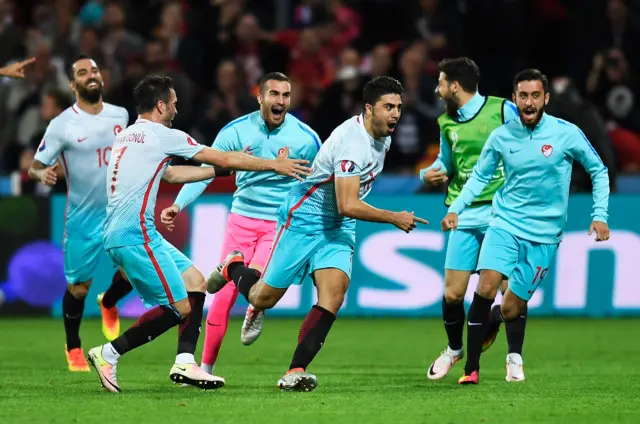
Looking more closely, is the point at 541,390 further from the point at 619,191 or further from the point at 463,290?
the point at 619,191

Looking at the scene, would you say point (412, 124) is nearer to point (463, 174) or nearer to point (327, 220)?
point (463, 174)

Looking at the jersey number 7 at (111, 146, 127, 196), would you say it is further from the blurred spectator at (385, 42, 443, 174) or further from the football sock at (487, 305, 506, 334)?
the blurred spectator at (385, 42, 443, 174)

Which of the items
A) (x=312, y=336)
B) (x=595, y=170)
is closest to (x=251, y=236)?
(x=312, y=336)

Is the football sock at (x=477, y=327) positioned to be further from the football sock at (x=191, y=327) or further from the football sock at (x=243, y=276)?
the football sock at (x=191, y=327)

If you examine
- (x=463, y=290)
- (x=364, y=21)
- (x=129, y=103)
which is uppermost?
(x=364, y=21)

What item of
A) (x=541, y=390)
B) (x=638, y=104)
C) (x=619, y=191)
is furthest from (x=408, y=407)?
(x=638, y=104)

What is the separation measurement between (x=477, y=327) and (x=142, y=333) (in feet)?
8.02

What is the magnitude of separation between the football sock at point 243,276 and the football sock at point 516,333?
1.97 m

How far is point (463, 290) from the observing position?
9984 mm

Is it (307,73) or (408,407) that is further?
(307,73)

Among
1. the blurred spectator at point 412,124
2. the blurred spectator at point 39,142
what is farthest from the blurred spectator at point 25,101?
the blurred spectator at point 412,124

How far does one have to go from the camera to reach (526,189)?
9469 mm

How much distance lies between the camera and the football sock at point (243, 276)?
9.23 m

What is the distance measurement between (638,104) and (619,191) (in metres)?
2.42
